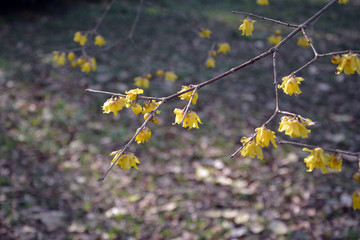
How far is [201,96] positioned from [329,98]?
1466 millimetres

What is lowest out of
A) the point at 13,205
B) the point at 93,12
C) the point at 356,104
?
the point at 13,205

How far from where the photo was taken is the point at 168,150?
3176 millimetres

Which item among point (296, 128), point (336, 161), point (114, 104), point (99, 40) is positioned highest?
point (99, 40)

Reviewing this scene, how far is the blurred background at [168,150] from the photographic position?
247 cm

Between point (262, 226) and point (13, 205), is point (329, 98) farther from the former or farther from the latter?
point (13, 205)

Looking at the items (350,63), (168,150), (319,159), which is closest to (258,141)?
(319,159)

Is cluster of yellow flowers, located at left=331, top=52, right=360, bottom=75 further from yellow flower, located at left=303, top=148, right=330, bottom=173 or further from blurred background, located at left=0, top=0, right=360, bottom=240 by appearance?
blurred background, located at left=0, top=0, right=360, bottom=240

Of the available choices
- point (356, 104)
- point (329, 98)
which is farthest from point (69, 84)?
point (356, 104)

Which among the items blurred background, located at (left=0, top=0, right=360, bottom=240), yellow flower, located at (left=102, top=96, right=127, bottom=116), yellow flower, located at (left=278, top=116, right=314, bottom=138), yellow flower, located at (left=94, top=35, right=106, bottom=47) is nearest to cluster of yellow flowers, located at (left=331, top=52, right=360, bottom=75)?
yellow flower, located at (left=278, top=116, right=314, bottom=138)

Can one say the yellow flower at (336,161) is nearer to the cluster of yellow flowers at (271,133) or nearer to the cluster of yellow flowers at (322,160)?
the cluster of yellow flowers at (322,160)

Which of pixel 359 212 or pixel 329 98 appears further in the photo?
pixel 329 98

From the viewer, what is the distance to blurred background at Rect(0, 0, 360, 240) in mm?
2471

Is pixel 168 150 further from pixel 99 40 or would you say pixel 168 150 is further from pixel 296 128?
pixel 296 128

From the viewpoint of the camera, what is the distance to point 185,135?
3.38 metres
